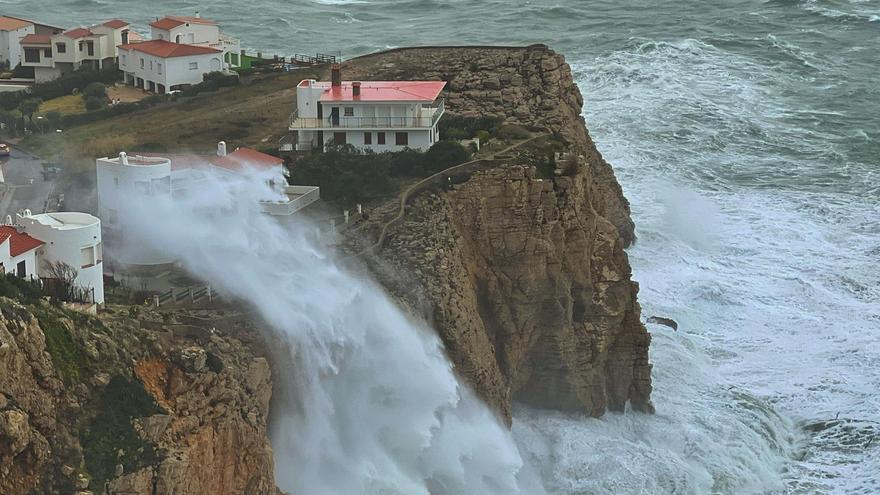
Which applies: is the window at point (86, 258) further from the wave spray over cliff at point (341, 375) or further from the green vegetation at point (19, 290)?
the wave spray over cliff at point (341, 375)

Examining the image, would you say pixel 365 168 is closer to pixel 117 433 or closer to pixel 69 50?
pixel 117 433

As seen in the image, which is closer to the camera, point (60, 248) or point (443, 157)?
point (60, 248)

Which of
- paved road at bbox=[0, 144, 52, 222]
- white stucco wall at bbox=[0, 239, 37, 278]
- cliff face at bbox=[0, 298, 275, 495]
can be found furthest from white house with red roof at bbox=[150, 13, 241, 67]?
cliff face at bbox=[0, 298, 275, 495]

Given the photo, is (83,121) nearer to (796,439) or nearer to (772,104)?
(796,439)

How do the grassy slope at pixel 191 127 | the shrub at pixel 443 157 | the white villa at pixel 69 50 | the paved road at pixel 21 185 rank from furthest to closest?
the white villa at pixel 69 50 < the grassy slope at pixel 191 127 < the shrub at pixel 443 157 < the paved road at pixel 21 185

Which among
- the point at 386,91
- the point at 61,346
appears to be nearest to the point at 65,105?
the point at 386,91

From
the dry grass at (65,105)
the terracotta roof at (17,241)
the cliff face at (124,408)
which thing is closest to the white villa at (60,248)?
the terracotta roof at (17,241)

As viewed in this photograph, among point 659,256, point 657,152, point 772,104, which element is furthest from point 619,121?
point 659,256
